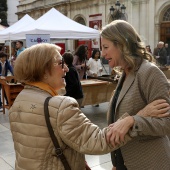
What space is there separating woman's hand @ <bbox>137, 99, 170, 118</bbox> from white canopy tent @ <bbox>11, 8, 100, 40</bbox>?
298 inches

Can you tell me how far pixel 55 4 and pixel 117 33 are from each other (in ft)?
98.8

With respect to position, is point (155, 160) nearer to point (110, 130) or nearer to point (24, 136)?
point (110, 130)

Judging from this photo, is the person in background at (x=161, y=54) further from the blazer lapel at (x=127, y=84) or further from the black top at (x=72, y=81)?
the blazer lapel at (x=127, y=84)

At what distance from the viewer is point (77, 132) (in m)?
1.38

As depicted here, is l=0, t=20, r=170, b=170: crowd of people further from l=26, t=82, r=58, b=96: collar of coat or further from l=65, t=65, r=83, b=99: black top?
l=65, t=65, r=83, b=99: black top

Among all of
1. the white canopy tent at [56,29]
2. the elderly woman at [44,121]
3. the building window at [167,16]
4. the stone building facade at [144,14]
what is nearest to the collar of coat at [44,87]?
the elderly woman at [44,121]

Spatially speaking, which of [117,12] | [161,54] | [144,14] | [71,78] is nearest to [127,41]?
[71,78]

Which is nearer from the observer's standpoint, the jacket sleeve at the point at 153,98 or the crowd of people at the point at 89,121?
the crowd of people at the point at 89,121

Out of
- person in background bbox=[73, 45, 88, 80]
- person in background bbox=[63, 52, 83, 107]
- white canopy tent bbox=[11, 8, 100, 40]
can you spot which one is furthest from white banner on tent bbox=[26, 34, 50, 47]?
person in background bbox=[63, 52, 83, 107]

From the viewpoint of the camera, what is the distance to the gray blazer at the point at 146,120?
161 cm

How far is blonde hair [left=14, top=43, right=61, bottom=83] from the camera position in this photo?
152 cm

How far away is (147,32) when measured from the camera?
69.1 ft

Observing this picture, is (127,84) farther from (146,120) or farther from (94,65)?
(94,65)

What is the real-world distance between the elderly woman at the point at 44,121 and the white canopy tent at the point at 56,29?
24.3 ft
